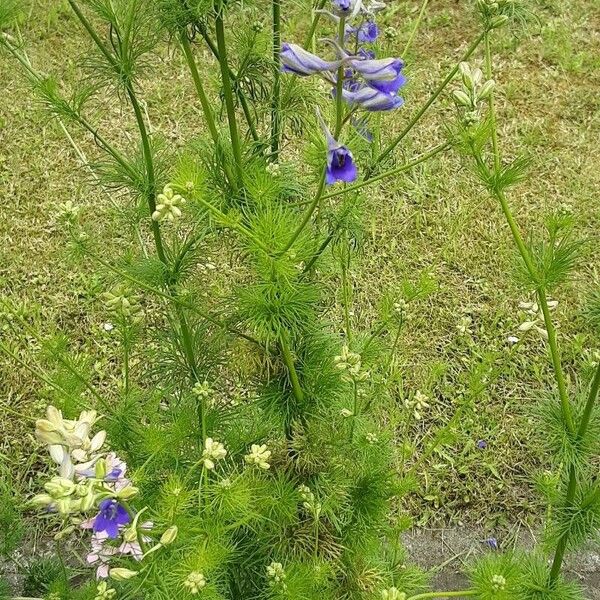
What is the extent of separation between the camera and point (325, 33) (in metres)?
3.71

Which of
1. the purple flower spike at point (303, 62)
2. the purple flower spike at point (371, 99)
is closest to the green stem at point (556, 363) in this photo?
the purple flower spike at point (371, 99)

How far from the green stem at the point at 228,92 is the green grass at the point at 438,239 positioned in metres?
0.89

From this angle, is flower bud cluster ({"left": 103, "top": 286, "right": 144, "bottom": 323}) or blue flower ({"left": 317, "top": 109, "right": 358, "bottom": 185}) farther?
flower bud cluster ({"left": 103, "top": 286, "right": 144, "bottom": 323})

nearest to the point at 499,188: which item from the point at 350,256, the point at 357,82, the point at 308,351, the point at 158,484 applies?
the point at 357,82

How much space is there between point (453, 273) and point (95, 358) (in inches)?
53.8

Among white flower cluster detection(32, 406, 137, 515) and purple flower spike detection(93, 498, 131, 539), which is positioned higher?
white flower cluster detection(32, 406, 137, 515)

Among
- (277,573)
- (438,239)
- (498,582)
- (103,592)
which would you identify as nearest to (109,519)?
(103,592)

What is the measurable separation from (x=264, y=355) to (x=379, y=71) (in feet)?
2.23

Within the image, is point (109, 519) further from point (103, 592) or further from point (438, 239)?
point (438, 239)

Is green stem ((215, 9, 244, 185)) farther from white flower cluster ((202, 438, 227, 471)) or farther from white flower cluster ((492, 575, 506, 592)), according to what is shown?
white flower cluster ((492, 575, 506, 592))

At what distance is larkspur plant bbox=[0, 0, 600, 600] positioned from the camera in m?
1.22

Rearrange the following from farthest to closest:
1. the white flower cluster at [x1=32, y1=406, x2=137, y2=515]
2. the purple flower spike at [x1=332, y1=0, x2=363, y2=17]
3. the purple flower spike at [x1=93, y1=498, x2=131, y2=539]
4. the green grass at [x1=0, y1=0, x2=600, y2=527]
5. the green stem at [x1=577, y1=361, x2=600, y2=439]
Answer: the green grass at [x1=0, y1=0, x2=600, y2=527] → the green stem at [x1=577, y1=361, x2=600, y2=439] → the purple flower spike at [x1=93, y1=498, x2=131, y2=539] → the purple flower spike at [x1=332, y1=0, x2=363, y2=17] → the white flower cluster at [x1=32, y1=406, x2=137, y2=515]

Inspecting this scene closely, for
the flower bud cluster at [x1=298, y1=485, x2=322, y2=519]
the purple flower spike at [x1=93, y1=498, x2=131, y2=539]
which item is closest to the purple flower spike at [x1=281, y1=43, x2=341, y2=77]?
the purple flower spike at [x1=93, y1=498, x2=131, y2=539]

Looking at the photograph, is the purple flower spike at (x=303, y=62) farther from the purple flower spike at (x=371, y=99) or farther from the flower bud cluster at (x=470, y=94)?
the flower bud cluster at (x=470, y=94)
